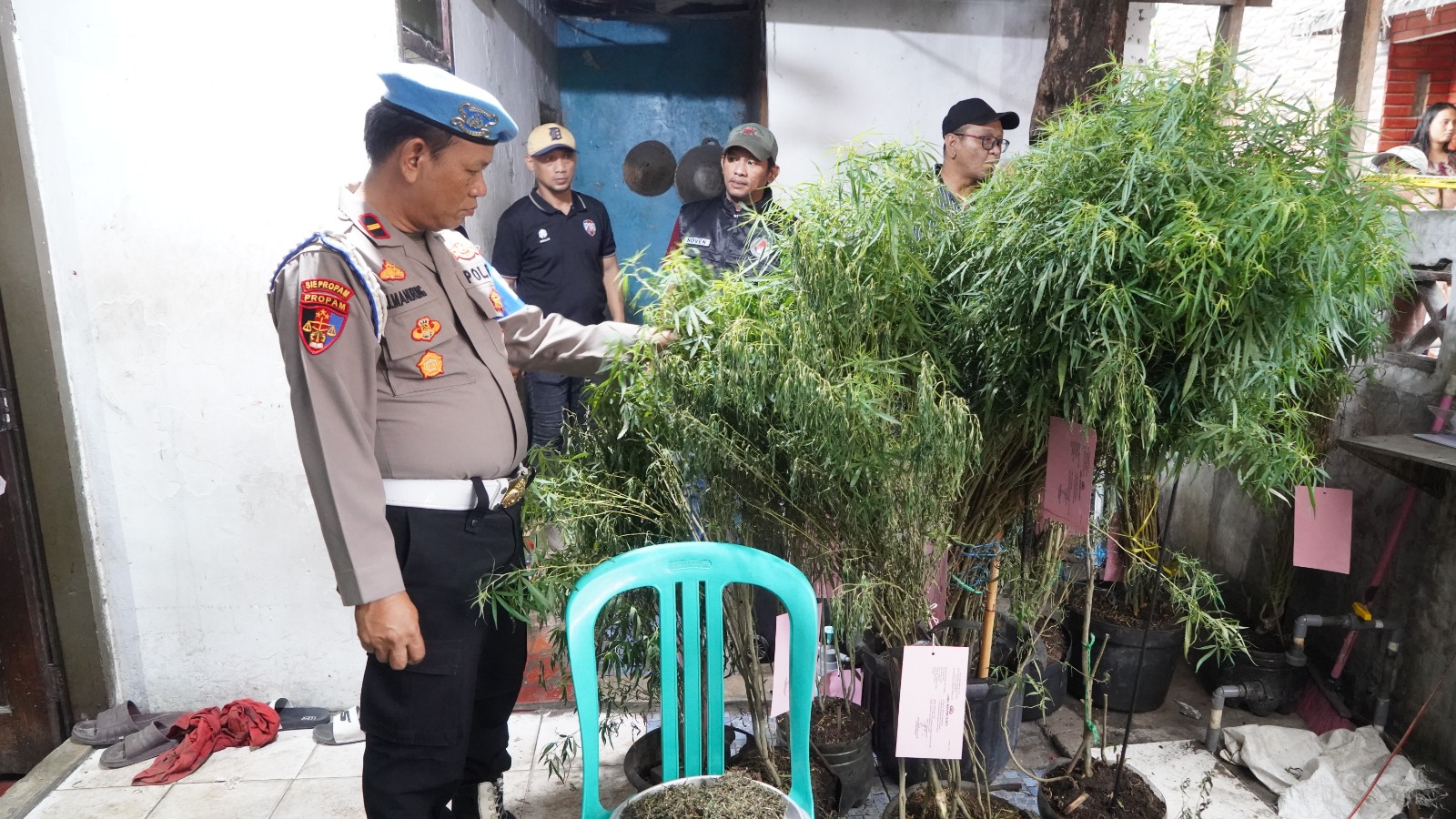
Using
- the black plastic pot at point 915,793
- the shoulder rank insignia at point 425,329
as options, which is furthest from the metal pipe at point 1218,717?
the shoulder rank insignia at point 425,329

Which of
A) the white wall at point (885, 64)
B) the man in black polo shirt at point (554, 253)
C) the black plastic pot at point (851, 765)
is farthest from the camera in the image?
the white wall at point (885, 64)

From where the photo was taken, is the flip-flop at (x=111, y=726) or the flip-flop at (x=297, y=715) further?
the flip-flop at (x=297, y=715)

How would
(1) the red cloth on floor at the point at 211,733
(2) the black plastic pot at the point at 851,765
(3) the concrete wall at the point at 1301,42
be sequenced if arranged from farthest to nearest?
1. (3) the concrete wall at the point at 1301,42
2. (1) the red cloth on floor at the point at 211,733
3. (2) the black plastic pot at the point at 851,765

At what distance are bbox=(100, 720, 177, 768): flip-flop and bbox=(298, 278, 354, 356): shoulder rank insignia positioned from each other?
1920 millimetres

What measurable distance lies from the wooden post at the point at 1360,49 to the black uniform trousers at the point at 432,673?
3.21 meters

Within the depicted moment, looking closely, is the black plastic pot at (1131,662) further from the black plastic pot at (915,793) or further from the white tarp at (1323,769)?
the black plastic pot at (915,793)

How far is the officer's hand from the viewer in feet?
4.98

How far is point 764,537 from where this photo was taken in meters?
1.87

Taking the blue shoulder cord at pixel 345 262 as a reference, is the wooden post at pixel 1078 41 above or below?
above

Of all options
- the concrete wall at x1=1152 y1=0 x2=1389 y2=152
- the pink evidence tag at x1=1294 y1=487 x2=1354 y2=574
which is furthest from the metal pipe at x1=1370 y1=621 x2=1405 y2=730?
the concrete wall at x1=1152 y1=0 x2=1389 y2=152

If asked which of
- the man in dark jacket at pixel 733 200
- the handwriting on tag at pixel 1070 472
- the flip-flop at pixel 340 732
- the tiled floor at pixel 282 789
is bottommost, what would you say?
the tiled floor at pixel 282 789

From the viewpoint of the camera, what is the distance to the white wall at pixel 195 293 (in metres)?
2.40

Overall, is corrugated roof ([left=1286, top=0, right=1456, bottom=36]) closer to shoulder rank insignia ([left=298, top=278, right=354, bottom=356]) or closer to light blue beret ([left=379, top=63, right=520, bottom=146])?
light blue beret ([left=379, top=63, right=520, bottom=146])

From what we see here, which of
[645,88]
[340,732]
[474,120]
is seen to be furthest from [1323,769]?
[645,88]
